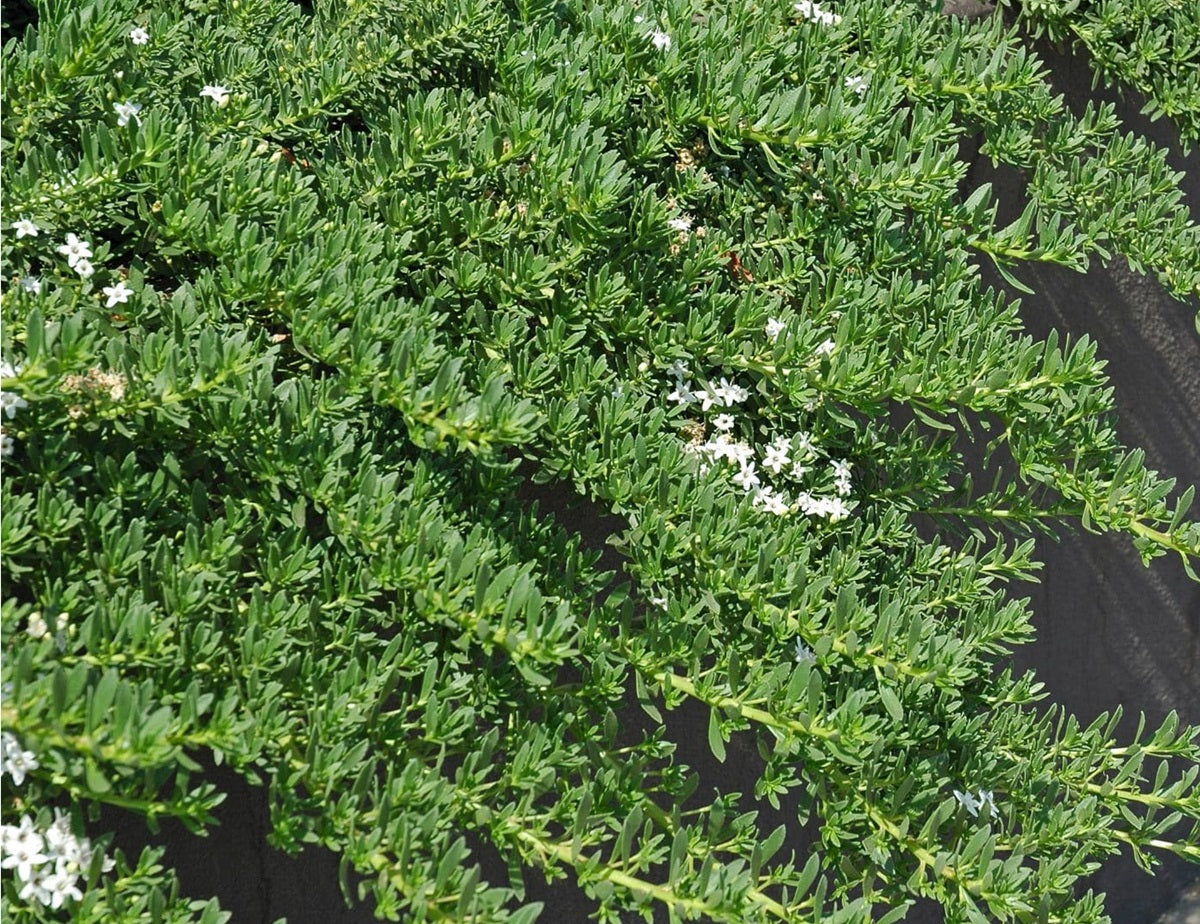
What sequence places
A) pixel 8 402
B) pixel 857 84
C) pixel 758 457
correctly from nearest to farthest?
pixel 8 402 → pixel 758 457 → pixel 857 84

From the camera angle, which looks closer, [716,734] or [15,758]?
[15,758]

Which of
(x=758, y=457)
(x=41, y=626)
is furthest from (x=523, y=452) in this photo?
(x=41, y=626)

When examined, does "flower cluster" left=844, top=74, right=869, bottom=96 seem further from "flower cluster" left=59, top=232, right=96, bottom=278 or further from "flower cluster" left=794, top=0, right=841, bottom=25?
"flower cluster" left=59, top=232, right=96, bottom=278

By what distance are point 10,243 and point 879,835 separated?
1.33m

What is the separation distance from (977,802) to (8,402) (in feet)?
4.42

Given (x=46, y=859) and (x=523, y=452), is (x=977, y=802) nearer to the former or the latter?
(x=523, y=452)

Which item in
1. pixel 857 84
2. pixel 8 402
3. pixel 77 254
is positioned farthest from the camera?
pixel 857 84

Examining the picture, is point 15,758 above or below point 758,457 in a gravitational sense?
below

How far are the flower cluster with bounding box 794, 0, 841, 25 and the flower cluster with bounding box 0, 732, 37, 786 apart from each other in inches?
65.9

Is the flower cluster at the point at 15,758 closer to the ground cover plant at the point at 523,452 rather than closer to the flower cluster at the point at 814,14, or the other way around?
the ground cover plant at the point at 523,452

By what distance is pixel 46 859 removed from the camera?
1340 millimetres

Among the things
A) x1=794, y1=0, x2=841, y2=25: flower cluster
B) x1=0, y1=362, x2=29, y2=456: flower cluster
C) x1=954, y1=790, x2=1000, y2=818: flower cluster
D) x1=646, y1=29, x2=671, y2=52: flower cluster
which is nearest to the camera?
x1=0, y1=362, x2=29, y2=456: flower cluster

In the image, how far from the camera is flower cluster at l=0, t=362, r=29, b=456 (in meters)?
1.37

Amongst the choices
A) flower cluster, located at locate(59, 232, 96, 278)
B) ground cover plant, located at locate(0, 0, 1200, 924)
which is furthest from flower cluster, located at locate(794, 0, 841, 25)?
flower cluster, located at locate(59, 232, 96, 278)
